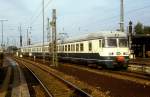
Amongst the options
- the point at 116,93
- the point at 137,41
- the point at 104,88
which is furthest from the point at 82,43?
the point at 137,41

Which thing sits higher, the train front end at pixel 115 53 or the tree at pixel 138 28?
the tree at pixel 138 28

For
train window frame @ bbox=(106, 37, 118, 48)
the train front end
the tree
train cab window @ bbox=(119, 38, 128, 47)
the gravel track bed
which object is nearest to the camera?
the gravel track bed

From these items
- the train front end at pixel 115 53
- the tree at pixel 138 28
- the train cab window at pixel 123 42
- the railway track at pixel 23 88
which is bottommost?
the railway track at pixel 23 88

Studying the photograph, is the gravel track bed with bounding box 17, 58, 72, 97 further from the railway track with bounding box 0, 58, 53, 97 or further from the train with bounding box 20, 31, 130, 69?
the train with bounding box 20, 31, 130, 69

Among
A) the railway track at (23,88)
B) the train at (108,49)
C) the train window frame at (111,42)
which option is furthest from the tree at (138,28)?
the railway track at (23,88)

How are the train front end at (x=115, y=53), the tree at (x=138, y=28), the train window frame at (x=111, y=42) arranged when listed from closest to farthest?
the train front end at (x=115, y=53) < the train window frame at (x=111, y=42) < the tree at (x=138, y=28)

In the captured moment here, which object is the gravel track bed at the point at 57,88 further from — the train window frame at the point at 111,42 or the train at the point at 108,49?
the train window frame at the point at 111,42

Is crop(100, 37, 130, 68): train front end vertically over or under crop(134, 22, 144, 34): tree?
under

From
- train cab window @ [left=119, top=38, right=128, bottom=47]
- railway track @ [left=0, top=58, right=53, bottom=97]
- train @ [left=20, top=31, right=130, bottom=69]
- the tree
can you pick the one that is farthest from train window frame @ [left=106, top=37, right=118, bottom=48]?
the tree

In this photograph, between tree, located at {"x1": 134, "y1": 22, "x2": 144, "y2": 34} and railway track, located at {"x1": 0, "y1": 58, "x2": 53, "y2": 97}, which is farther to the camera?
tree, located at {"x1": 134, "y1": 22, "x2": 144, "y2": 34}

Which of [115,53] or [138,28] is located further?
[138,28]

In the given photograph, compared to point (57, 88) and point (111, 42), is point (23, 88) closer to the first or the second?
point (57, 88)

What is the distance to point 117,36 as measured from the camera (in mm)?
29375

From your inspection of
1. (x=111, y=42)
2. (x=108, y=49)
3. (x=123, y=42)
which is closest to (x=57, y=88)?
(x=108, y=49)
